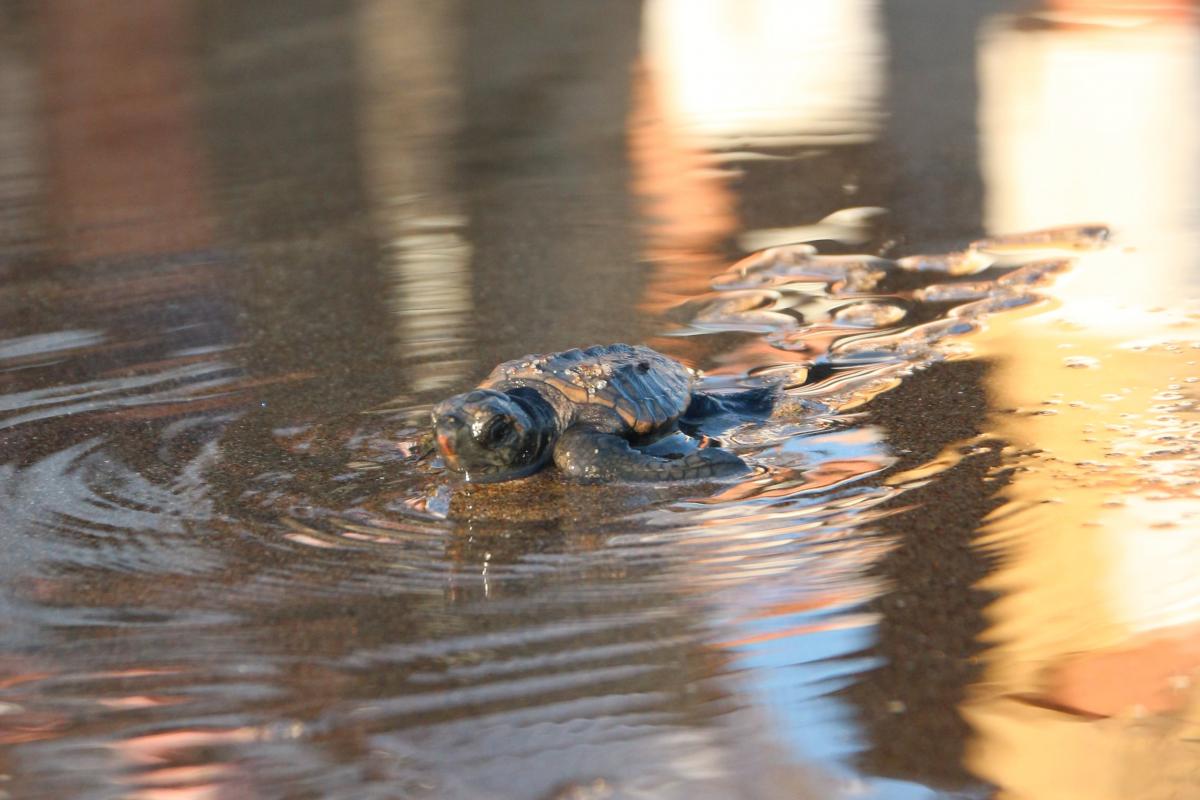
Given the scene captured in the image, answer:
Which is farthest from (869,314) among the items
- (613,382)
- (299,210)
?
(299,210)

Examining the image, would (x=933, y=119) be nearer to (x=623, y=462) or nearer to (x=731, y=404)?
(x=731, y=404)

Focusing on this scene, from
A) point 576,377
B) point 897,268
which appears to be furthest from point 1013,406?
point 897,268

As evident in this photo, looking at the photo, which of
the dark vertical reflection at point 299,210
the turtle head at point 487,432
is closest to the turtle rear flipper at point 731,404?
the turtle head at point 487,432

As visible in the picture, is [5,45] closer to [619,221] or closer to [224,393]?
[619,221]

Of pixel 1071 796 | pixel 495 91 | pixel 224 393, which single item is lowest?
pixel 1071 796

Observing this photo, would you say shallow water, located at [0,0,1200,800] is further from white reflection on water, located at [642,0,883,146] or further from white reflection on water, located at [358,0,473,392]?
white reflection on water, located at [642,0,883,146]

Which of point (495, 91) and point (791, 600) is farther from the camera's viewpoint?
point (495, 91)

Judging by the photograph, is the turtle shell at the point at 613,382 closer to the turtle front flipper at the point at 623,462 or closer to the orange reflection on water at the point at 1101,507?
the turtle front flipper at the point at 623,462
